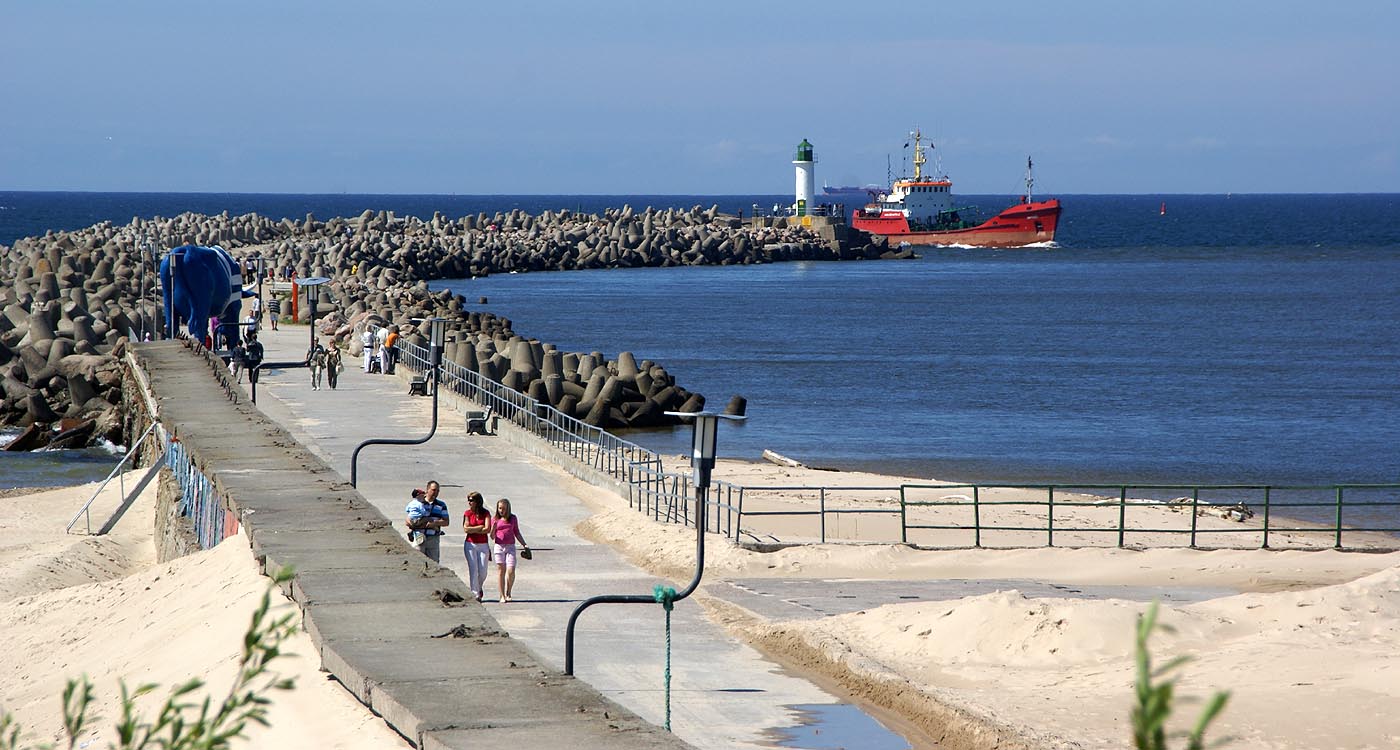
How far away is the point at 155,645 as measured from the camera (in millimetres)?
14117

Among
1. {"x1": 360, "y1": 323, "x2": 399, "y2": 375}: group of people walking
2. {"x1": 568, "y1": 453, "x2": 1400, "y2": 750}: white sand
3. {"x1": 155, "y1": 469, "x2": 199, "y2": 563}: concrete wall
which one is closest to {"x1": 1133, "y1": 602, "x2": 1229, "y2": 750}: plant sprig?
{"x1": 568, "y1": 453, "x2": 1400, "y2": 750}: white sand

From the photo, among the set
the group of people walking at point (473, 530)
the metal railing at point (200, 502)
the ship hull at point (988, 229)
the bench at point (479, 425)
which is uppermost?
the ship hull at point (988, 229)

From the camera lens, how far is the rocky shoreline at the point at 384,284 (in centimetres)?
4062

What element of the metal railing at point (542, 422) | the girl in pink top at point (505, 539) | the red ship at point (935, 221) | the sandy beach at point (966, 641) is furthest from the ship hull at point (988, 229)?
the girl in pink top at point (505, 539)

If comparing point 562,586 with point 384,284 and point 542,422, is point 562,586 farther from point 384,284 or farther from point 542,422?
point 384,284

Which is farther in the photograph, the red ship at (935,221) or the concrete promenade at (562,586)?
the red ship at (935,221)

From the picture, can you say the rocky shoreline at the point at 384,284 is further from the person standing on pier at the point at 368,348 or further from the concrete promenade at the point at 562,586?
the concrete promenade at the point at 562,586

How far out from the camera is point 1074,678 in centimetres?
1480

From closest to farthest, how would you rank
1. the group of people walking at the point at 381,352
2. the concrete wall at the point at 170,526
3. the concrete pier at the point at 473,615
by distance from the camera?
1. the concrete pier at the point at 473,615
2. the concrete wall at the point at 170,526
3. the group of people walking at the point at 381,352

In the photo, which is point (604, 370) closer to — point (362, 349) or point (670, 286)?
point (362, 349)

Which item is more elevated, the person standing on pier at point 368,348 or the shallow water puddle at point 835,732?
the person standing on pier at point 368,348

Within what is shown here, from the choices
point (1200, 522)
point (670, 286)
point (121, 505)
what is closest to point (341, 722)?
point (121, 505)

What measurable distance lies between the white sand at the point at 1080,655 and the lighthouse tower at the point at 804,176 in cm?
9962

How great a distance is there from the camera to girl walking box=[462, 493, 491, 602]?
16047 millimetres
